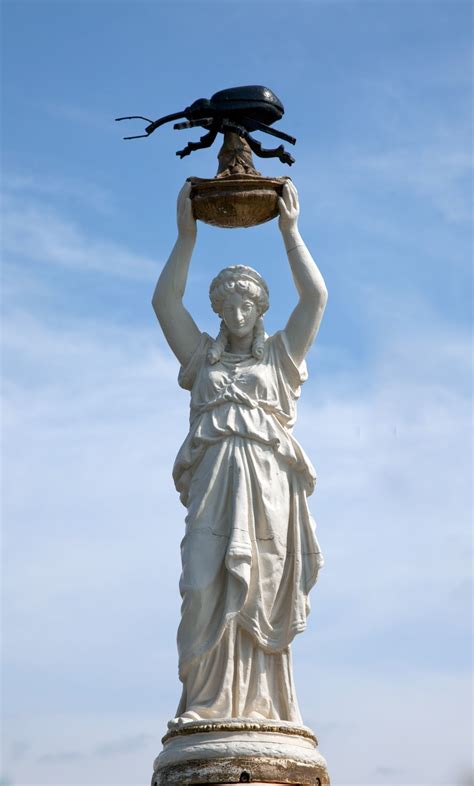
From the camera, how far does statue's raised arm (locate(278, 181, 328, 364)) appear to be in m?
15.2

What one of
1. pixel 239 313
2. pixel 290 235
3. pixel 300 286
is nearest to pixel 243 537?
pixel 239 313

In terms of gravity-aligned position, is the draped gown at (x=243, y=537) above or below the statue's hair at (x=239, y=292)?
below

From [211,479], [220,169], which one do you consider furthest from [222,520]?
[220,169]

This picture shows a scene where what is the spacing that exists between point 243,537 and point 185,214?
342cm

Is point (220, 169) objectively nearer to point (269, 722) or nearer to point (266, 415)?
point (266, 415)

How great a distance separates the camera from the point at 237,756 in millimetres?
13227

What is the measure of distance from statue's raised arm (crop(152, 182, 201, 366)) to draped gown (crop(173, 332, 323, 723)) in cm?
21

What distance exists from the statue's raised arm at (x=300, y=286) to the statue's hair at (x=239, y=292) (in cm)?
30

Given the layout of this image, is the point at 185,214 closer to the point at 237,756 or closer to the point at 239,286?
the point at 239,286

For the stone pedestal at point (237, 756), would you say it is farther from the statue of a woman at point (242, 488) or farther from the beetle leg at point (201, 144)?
the beetle leg at point (201, 144)

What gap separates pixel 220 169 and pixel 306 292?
1645 mm

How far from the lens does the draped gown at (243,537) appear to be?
14023 millimetres

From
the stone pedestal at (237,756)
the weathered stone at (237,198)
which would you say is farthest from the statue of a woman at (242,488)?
the stone pedestal at (237,756)

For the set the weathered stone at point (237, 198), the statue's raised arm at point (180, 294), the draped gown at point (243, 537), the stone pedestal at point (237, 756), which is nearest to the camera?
the stone pedestal at point (237, 756)
